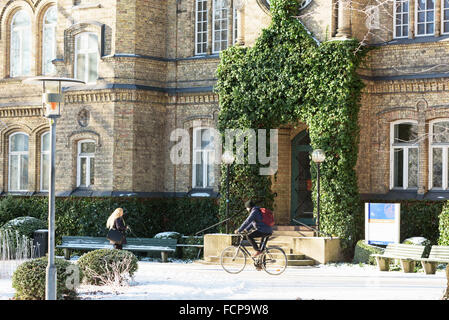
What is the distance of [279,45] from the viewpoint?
26.1 meters

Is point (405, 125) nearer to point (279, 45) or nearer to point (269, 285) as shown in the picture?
point (279, 45)

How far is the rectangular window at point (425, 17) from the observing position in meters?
25.5

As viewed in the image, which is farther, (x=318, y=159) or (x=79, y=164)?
(x=79, y=164)

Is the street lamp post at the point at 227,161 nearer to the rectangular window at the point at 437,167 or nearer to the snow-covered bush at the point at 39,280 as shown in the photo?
the rectangular window at the point at 437,167

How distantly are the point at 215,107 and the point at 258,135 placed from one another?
294cm

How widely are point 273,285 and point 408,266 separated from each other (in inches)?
190

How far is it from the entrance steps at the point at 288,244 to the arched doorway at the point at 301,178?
1449 mm

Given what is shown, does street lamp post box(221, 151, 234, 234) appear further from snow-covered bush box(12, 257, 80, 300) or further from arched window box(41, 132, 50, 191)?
snow-covered bush box(12, 257, 80, 300)

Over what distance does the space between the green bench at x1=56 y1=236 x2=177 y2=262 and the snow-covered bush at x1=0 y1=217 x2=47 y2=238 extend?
1.61 m

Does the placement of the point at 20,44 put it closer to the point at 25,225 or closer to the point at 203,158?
the point at 25,225

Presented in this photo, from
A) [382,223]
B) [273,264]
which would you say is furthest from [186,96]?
[273,264]

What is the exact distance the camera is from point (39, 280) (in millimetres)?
16281

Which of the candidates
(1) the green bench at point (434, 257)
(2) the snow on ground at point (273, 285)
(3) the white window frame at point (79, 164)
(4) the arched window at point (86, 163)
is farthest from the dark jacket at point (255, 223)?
(3) the white window frame at point (79, 164)

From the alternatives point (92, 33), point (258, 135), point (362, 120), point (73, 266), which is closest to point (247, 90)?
point (258, 135)
